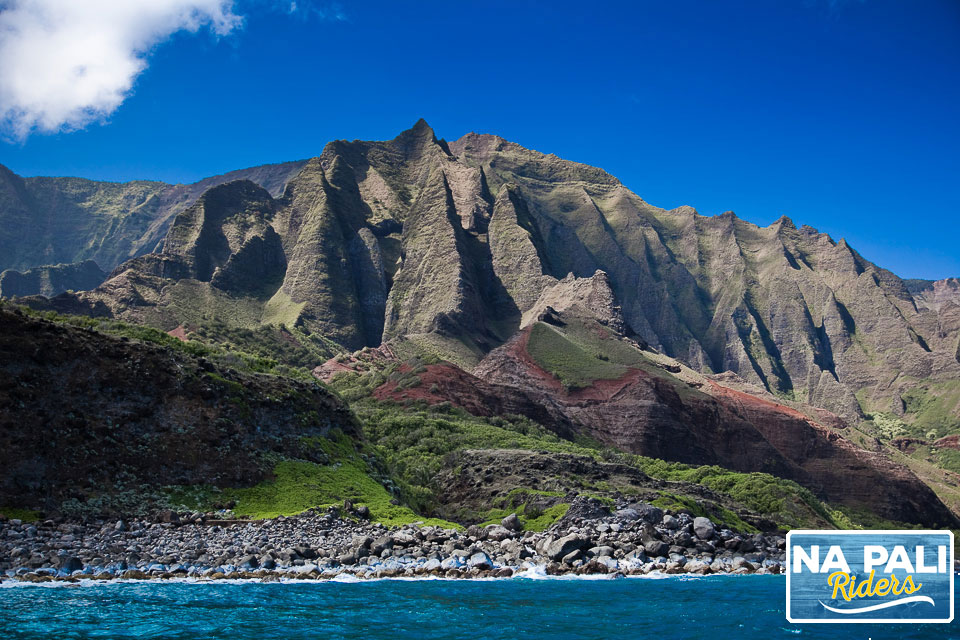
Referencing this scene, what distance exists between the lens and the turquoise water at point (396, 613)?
3581 centimetres

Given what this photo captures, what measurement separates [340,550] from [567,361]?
130359mm

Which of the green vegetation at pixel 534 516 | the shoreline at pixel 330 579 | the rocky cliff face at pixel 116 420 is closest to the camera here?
the shoreline at pixel 330 579

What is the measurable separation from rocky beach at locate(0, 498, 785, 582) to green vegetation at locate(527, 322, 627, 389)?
10247 centimetres

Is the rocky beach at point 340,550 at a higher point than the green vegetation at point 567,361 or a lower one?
lower

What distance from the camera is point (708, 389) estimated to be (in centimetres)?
19275

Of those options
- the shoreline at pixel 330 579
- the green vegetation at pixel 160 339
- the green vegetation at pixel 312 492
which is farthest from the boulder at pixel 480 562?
the green vegetation at pixel 160 339

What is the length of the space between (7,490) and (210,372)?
68.2 feet

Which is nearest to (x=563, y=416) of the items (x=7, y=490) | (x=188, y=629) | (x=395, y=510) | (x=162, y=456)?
(x=395, y=510)

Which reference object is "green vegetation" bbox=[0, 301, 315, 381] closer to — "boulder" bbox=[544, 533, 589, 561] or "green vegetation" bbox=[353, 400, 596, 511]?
"green vegetation" bbox=[353, 400, 596, 511]

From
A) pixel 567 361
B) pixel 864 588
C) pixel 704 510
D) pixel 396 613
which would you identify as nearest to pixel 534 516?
pixel 704 510

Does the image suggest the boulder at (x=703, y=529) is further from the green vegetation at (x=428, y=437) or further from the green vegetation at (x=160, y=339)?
the green vegetation at (x=160, y=339)

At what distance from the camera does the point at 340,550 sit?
55312mm

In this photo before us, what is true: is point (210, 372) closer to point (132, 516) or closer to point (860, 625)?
point (132, 516)

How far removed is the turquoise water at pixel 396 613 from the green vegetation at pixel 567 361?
124315 mm
